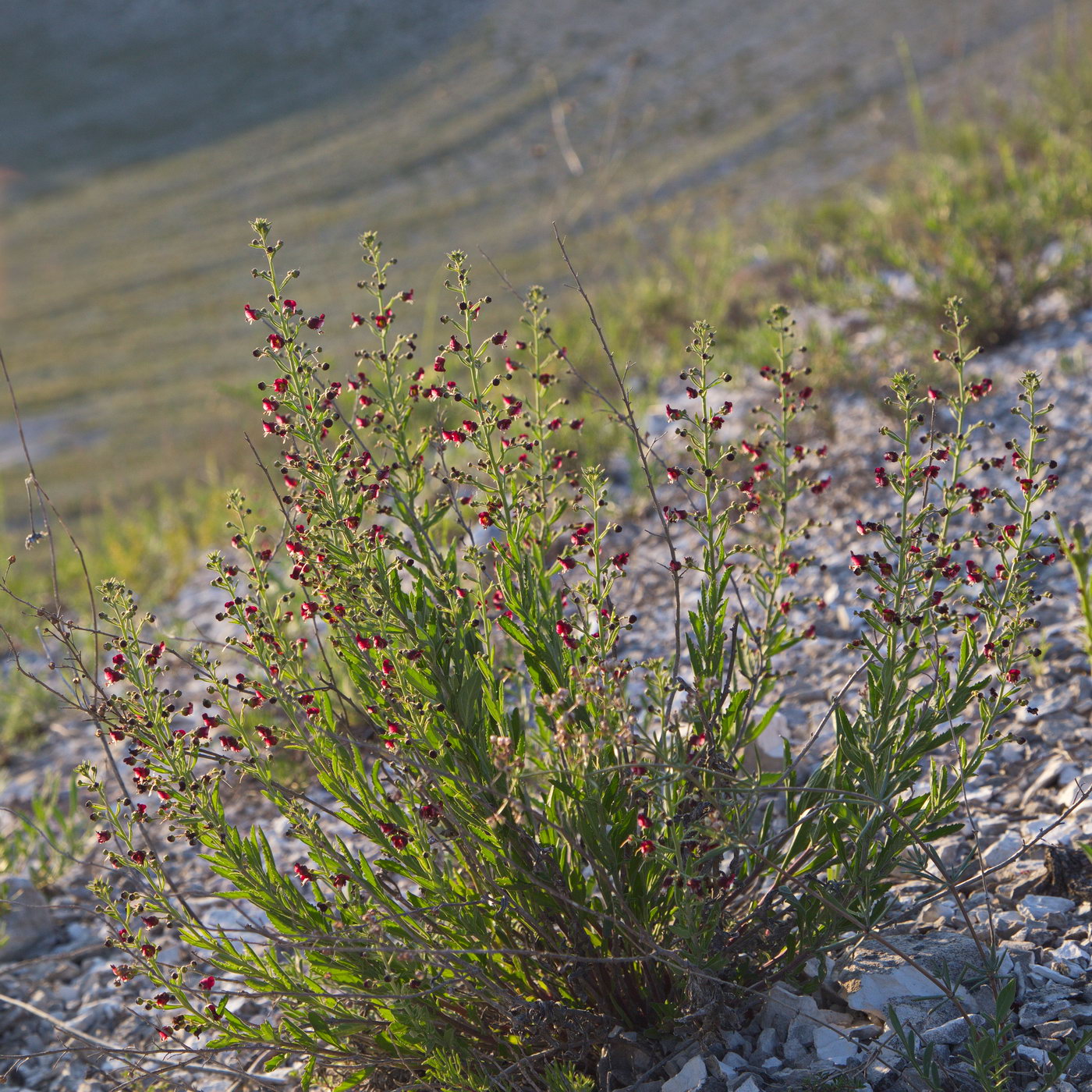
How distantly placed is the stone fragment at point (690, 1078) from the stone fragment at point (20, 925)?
2.34 m

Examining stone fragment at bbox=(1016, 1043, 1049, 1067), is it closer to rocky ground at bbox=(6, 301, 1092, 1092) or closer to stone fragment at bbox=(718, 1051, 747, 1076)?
rocky ground at bbox=(6, 301, 1092, 1092)

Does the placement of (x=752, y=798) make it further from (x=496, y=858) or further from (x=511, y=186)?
(x=511, y=186)

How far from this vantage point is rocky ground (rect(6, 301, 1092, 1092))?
2.19 meters

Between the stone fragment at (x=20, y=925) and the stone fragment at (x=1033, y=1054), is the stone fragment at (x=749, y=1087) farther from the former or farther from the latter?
the stone fragment at (x=20, y=925)

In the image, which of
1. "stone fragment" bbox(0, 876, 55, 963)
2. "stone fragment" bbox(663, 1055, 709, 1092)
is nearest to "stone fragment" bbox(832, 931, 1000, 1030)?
"stone fragment" bbox(663, 1055, 709, 1092)

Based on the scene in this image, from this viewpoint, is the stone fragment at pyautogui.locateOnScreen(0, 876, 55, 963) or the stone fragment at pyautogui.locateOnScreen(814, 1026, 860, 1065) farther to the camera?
the stone fragment at pyautogui.locateOnScreen(0, 876, 55, 963)

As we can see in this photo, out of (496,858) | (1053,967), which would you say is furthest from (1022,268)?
(496,858)

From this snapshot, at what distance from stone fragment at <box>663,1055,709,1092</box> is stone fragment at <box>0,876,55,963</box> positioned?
234cm

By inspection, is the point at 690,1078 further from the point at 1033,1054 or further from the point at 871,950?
the point at 1033,1054

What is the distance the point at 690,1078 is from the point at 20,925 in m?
2.50

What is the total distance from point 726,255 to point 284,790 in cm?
625

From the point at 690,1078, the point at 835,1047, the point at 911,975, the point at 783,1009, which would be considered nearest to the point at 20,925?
the point at 690,1078

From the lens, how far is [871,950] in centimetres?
251

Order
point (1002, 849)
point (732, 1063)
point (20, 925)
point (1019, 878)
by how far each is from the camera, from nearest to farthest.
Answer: point (732, 1063), point (1019, 878), point (1002, 849), point (20, 925)
